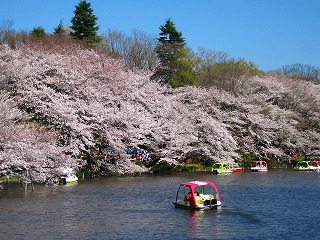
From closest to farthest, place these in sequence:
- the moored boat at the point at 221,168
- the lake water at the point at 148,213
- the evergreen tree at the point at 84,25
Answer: the lake water at the point at 148,213 → the moored boat at the point at 221,168 → the evergreen tree at the point at 84,25

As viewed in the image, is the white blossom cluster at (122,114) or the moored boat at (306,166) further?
the moored boat at (306,166)

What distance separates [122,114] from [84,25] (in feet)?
109

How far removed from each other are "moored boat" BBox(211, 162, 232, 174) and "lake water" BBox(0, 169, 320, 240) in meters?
10.7

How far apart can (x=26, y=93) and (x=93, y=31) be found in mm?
36177

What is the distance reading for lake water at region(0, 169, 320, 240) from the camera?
24.6m

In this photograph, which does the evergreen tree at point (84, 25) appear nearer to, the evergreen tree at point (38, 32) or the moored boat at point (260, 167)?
the evergreen tree at point (38, 32)

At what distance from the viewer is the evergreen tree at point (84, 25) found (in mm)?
78688

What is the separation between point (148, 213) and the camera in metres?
29.7

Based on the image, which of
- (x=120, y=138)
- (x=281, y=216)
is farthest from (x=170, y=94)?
(x=281, y=216)

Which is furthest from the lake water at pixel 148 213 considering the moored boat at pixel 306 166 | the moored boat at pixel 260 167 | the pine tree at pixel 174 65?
the pine tree at pixel 174 65

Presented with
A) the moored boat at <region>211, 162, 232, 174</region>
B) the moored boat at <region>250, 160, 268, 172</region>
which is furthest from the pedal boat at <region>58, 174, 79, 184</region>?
the moored boat at <region>250, 160, 268, 172</region>

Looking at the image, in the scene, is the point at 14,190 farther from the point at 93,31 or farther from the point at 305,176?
the point at 93,31

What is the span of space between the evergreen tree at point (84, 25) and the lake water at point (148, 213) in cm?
3997

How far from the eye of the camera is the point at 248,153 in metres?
63.1
